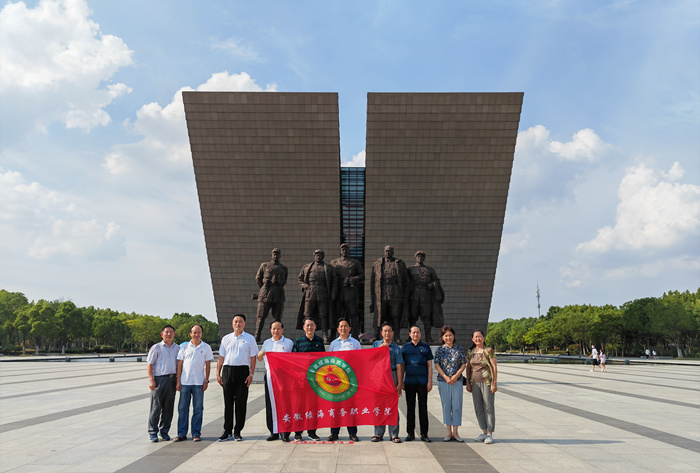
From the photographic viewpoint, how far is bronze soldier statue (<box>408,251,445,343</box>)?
1658cm

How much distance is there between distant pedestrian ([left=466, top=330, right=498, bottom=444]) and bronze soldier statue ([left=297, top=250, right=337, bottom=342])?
8919mm

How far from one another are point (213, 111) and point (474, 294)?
28.8 meters

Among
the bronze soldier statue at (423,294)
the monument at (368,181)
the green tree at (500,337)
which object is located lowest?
the green tree at (500,337)

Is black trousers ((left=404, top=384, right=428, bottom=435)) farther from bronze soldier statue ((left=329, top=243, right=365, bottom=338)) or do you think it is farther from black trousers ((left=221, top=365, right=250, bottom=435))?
bronze soldier statue ((left=329, top=243, right=365, bottom=338))

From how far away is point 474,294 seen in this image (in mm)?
44750

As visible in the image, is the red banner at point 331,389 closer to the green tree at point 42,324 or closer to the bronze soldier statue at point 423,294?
the bronze soldier statue at point 423,294

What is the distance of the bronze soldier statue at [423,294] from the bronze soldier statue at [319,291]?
278 centimetres

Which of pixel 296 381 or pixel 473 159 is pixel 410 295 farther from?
pixel 473 159

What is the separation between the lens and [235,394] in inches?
287

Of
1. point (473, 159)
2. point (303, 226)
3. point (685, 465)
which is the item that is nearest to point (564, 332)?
point (473, 159)

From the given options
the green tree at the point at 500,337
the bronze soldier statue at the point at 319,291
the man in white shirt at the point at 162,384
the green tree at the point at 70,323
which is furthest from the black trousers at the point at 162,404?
the green tree at the point at 500,337

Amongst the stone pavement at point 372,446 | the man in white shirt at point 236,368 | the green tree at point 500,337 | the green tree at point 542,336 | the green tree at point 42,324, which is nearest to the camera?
the stone pavement at point 372,446

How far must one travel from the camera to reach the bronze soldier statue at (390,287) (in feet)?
52.4

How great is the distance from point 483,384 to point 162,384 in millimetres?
4905
